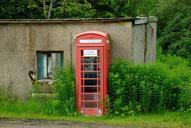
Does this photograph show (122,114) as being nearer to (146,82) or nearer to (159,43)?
(146,82)

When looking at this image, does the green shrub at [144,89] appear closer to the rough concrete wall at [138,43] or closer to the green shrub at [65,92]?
the green shrub at [65,92]

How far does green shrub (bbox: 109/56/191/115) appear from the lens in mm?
17406

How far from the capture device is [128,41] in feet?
61.8

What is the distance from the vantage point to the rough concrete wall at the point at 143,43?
20.1 metres

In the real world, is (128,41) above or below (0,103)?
above

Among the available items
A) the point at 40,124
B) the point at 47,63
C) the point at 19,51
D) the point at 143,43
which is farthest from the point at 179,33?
the point at 40,124

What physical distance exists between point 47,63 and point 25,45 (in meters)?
0.92

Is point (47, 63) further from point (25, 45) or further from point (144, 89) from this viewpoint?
point (144, 89)

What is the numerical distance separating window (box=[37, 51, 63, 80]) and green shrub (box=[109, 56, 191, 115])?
228 centimetres

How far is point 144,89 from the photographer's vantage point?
17.3 meters

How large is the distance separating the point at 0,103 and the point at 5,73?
1.14 m

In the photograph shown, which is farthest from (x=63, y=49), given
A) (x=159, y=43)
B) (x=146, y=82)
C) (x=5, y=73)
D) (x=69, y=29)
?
(x=159, y=43)

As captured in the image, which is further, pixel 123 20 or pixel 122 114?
pixel 123 20

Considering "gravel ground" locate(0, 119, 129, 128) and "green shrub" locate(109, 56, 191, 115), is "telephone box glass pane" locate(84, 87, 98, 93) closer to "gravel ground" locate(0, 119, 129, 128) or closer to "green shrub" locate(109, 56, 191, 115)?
"green shrub" locate(109, 56, 191, 115)
